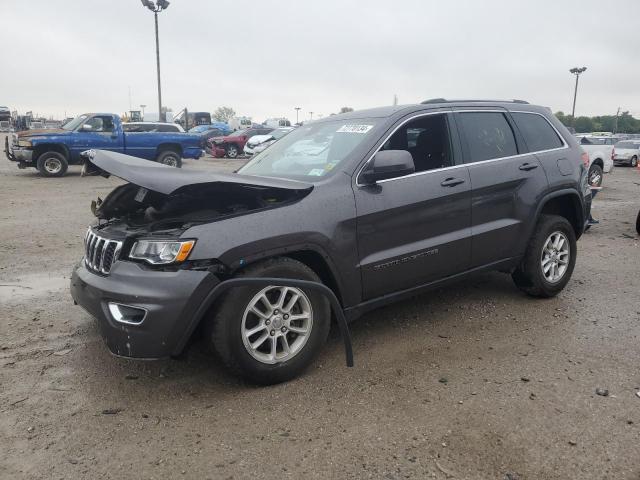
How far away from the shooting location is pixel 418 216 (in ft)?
12.2

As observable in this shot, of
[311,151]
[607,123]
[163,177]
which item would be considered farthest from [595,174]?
[607,123]

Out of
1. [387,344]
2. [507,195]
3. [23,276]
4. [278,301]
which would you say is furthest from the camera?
[23,276]

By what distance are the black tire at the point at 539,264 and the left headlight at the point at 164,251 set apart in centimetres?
312

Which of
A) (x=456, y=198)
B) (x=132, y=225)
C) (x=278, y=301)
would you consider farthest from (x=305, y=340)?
(x=456, y=198)

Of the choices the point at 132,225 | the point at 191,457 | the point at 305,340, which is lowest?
the point at 191,457

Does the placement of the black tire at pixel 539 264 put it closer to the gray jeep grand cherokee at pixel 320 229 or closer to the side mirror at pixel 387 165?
the gray jeep grand cherokee at pixel 320 229

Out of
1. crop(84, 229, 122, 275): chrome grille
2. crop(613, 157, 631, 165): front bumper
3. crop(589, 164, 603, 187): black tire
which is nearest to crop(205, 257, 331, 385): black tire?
crop(84, 229, 122, 275): chrome grille

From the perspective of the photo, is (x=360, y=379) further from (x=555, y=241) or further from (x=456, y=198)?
(x=555, y=241)

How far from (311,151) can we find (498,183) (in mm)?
1574

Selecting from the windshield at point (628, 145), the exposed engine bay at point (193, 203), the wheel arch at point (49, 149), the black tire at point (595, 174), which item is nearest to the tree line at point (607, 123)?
the windshield at point (628, 145)

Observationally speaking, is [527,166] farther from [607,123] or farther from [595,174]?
[607,123]

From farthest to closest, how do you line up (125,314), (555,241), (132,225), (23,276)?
(23,276) < (555,241) < (132,225) < (125,314)

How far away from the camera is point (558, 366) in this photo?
344cm

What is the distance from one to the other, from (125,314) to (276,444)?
110cm
